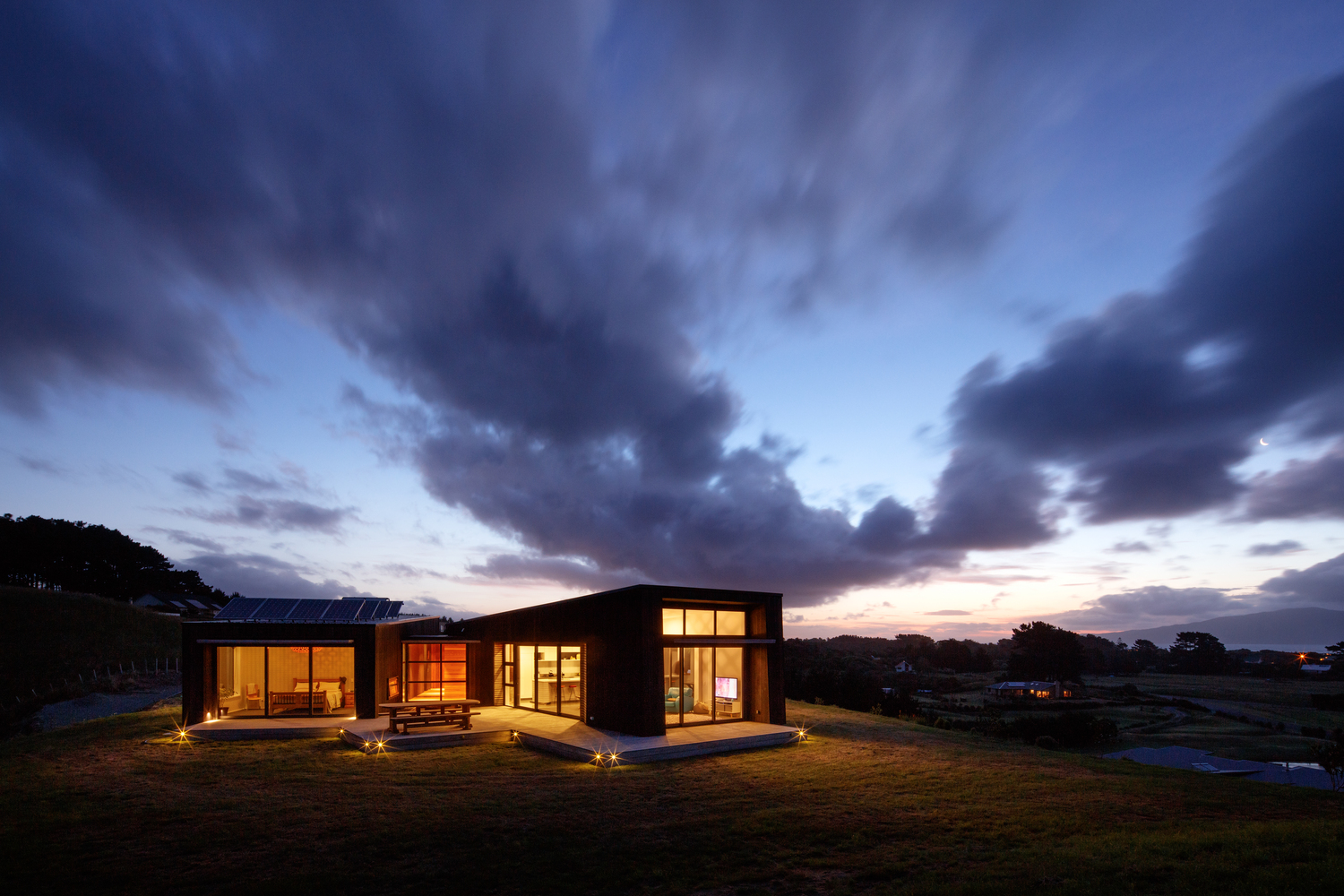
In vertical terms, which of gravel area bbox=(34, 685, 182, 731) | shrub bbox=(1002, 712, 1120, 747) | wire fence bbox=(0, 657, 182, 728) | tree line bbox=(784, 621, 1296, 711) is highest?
gravel area bbox=(34, 685, 182, 731)

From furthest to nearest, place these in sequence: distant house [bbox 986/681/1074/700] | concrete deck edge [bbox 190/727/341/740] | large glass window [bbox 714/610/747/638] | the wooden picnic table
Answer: distant house [bbox 986/681/1074/700], large glass window [bbox 714/610/747/638], concrete deck edge [bbox 190/727/341/740], the wooden picnic table

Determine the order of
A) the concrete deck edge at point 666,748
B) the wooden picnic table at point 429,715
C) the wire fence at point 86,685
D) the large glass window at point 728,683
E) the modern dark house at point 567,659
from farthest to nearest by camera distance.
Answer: the wire fence at point 86,685 < the large glass window at point 728,683 < the modern dark house at point 567,659 < the wooden picnic table at point 429,715 < the concrete deck edge at point 666,748

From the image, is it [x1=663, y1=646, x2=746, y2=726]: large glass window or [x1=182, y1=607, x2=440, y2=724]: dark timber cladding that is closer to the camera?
[x1=663, y1=646, x2=746, y2=726]: large glass window

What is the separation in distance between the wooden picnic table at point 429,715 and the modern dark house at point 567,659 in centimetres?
247

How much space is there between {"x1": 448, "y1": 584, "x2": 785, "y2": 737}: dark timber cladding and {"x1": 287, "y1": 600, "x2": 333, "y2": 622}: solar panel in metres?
5.47

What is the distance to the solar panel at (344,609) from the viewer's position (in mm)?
16703

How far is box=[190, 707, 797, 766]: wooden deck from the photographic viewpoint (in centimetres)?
1197

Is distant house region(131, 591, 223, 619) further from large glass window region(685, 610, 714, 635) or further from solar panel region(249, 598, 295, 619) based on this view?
large glass window region(685, 610, 714, 635)

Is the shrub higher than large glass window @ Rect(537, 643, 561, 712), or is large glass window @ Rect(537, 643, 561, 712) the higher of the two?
large glass window @ Rect(537, 643, 561, 712)

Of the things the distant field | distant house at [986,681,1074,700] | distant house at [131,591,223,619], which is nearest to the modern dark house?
the distant field

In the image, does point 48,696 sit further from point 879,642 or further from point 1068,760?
point 879,642

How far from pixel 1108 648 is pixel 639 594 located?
11204 cm

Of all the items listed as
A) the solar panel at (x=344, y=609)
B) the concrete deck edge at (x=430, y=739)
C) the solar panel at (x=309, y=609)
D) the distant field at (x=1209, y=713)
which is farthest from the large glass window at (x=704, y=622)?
the distant field at (x=1209, y=713)

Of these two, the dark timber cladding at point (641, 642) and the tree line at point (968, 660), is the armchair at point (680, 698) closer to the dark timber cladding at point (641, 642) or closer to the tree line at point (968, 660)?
the dark timber cladding at point (641, 642)
